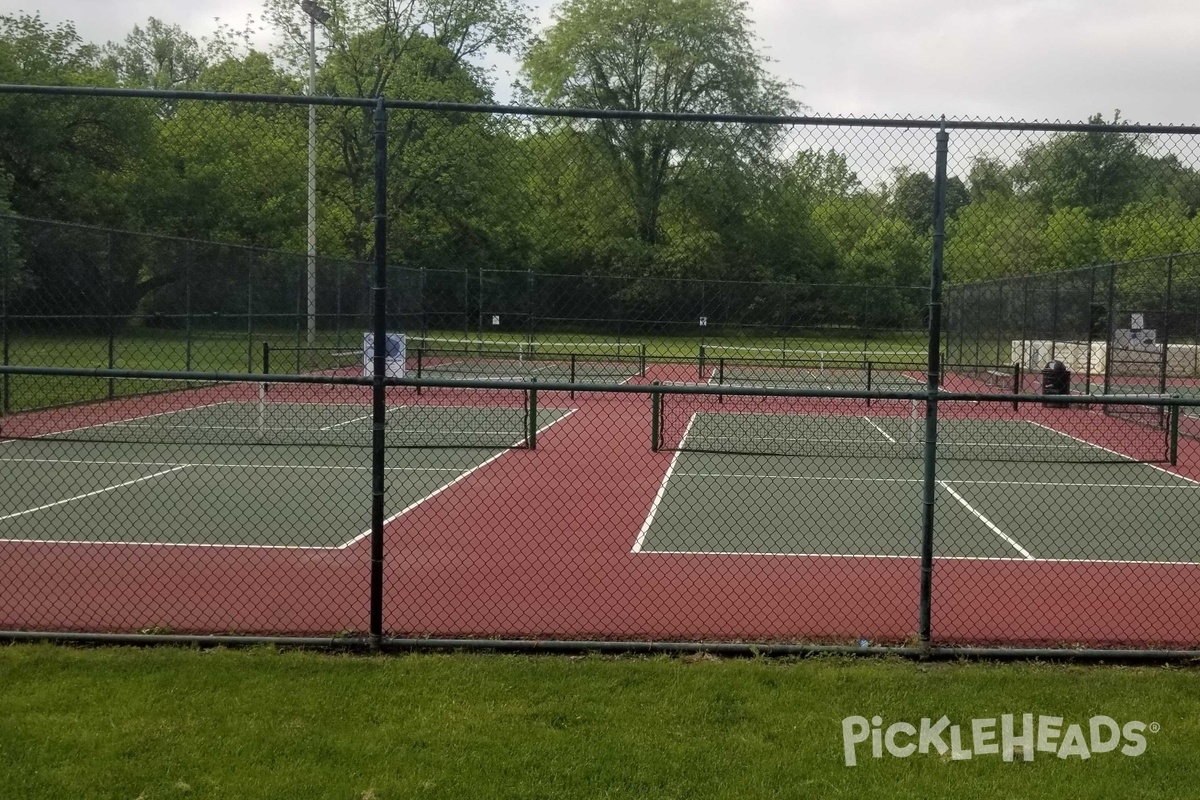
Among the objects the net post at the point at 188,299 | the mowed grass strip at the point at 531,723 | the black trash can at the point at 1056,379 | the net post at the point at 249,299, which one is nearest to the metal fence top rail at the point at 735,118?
the mowed grass strip at the point at 531,723

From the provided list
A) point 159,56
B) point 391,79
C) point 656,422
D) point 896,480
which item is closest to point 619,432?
point 656,422

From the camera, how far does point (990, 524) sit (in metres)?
10.1

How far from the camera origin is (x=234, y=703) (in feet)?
15.9

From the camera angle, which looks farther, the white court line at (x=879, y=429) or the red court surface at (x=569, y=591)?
the white court line at (x=879, y=429)

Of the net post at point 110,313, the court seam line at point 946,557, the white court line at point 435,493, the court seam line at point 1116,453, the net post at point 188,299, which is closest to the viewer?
the court seam line at point 946,557

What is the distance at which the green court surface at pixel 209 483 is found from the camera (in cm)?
895

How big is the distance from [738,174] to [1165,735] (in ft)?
12.1

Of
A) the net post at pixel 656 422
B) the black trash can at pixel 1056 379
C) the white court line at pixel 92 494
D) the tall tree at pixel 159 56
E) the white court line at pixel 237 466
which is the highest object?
the tall tree at pixel 159 56

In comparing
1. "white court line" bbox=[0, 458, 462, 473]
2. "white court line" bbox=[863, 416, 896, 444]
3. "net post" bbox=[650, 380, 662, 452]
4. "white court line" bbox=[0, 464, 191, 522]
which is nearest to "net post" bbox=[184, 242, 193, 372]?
"white court line" bbox=[0, 458, 462, 473]

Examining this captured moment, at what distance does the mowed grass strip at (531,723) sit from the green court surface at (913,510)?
3.37 meters

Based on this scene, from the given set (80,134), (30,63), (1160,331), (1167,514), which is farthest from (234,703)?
(30,63)

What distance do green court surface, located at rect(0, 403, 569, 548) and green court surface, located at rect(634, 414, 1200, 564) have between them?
8.99ft

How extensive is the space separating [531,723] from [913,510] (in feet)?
23.2

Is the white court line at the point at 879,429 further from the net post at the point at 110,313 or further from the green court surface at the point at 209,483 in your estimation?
the net post at the point at 110,313
